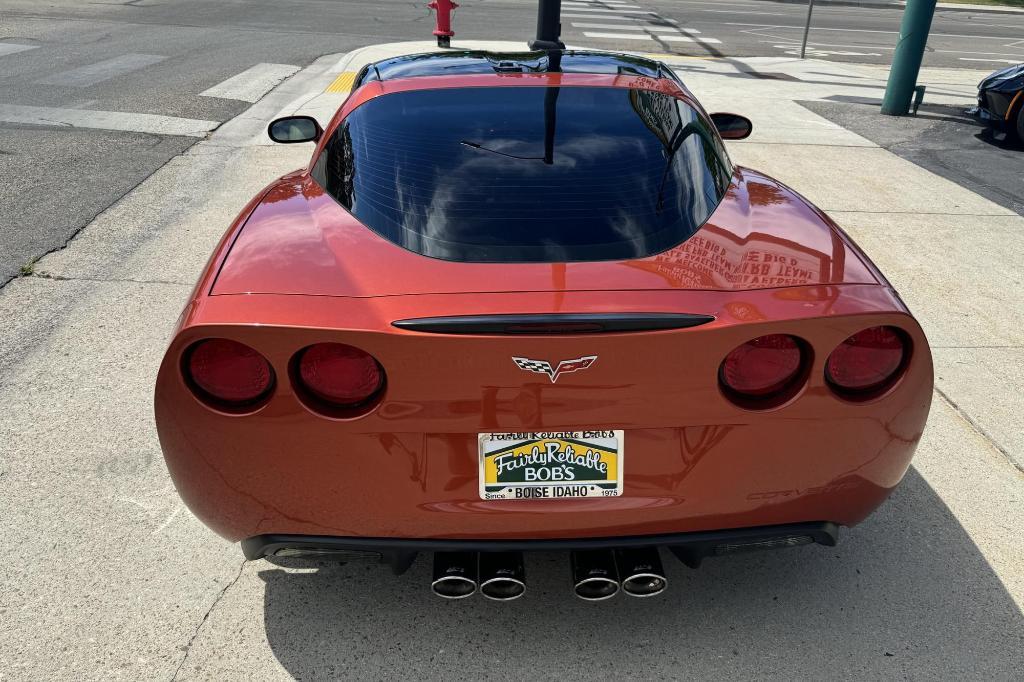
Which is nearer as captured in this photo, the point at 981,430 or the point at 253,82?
the point at 981,430

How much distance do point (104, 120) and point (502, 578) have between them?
8.45 meters

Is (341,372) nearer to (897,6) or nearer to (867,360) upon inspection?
(867,360)

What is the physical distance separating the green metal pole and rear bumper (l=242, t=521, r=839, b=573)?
10.0m

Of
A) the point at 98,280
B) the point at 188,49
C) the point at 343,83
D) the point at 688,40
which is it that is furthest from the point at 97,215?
the point at 688,40

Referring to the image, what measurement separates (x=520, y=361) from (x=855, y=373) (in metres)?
0.90

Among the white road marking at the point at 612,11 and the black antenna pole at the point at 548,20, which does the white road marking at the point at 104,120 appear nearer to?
the black antenna pole at the point at 548,20

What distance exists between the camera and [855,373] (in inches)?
89.8

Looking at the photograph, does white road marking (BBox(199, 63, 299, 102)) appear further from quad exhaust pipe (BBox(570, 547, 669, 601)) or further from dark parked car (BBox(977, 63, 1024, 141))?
quad exhaust pipe (BBox(570, 547, 669, 601))

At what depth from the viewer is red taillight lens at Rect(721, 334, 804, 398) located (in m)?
2.19

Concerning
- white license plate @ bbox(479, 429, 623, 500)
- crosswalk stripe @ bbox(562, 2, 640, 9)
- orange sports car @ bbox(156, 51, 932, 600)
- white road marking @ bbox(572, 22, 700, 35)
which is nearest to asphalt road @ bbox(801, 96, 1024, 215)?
orange sports car @ bbox(156, 51, 932, 600)

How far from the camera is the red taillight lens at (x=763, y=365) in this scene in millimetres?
2189

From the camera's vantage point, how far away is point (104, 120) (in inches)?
359

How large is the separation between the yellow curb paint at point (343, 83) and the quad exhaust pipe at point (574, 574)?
32.2ft

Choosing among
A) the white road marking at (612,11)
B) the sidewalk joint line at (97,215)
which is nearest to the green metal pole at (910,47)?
the sidewalk joint line at (97,215)
